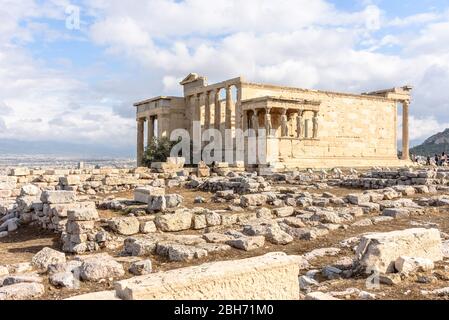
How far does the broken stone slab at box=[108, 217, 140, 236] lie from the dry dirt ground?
0.89 meters

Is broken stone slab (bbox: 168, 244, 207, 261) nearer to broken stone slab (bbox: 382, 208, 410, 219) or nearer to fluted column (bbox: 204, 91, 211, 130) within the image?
broken stone slab (bbox: 382, 208, 410, 219)

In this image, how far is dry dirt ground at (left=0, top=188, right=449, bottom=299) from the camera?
5.45 metres

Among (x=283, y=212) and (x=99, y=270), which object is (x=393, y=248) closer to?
(x=99, y=270)

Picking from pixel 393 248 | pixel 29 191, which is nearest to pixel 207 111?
pixel 29 191

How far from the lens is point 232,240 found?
8.48 meters


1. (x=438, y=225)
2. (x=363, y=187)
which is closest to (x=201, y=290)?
(x=438, y=225)

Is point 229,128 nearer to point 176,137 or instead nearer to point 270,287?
point 176,137

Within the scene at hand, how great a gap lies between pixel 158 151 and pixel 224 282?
29421 mm

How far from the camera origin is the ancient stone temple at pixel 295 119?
3172 centimetres

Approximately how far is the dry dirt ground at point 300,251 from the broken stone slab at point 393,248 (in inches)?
9.5

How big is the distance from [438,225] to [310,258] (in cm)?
429

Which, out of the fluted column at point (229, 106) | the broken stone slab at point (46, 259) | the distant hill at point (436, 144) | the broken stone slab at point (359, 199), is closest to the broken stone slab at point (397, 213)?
the broken stone slab at point (359, 199)

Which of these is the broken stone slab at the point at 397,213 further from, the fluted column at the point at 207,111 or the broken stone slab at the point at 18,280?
the fluted column at the point at 207,111
